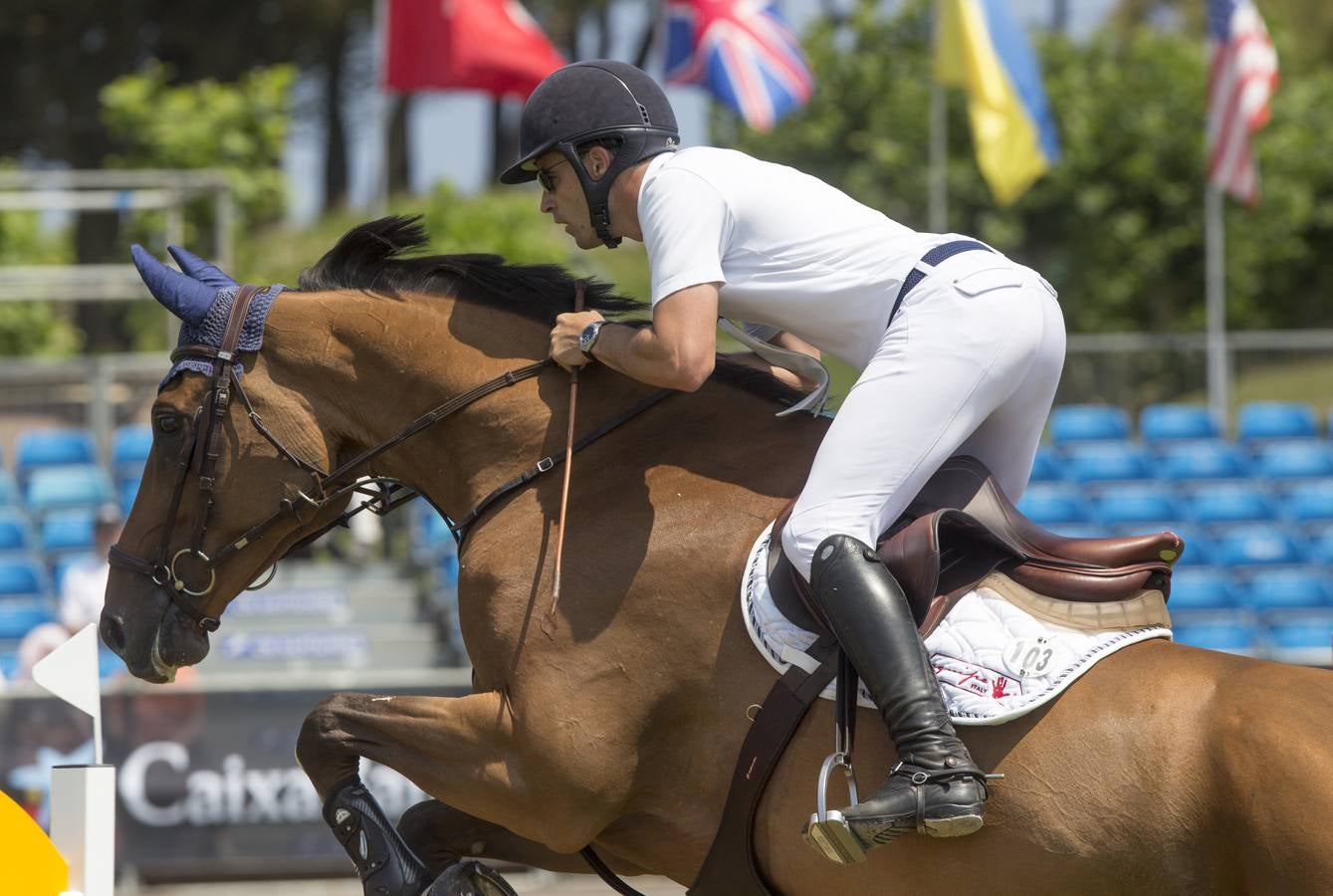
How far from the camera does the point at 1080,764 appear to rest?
11.6ft

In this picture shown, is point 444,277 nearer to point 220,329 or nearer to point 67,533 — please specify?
point 220,329

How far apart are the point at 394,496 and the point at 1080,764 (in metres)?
2.23

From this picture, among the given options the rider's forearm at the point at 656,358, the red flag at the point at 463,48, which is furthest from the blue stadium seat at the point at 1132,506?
the rider's forearm at the point at 656,358

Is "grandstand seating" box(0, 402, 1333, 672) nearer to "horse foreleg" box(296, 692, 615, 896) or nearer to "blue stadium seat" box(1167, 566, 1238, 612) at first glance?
"blue stadium seat" box(1167, 566, 1238, 612)

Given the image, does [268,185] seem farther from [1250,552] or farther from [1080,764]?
[1080,764]

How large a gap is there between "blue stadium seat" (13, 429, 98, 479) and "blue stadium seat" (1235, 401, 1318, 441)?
10135 mm

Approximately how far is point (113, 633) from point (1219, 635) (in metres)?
9.56

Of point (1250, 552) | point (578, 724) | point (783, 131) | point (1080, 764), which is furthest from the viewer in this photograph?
point (783, 131)

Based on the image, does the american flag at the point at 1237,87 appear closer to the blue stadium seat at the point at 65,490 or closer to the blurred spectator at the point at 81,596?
the blue stadium seat at the point at 65,490

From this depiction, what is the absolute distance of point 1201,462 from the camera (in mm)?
14305

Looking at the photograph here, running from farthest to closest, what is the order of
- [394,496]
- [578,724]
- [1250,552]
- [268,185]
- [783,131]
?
[783,131], [268,185], [1250,552], [394,496], [578,724]

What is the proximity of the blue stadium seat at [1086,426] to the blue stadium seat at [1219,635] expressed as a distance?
2.48 m

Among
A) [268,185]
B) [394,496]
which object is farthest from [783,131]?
[394,496]

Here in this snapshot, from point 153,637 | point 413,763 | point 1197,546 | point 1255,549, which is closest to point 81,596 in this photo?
point 153,637
